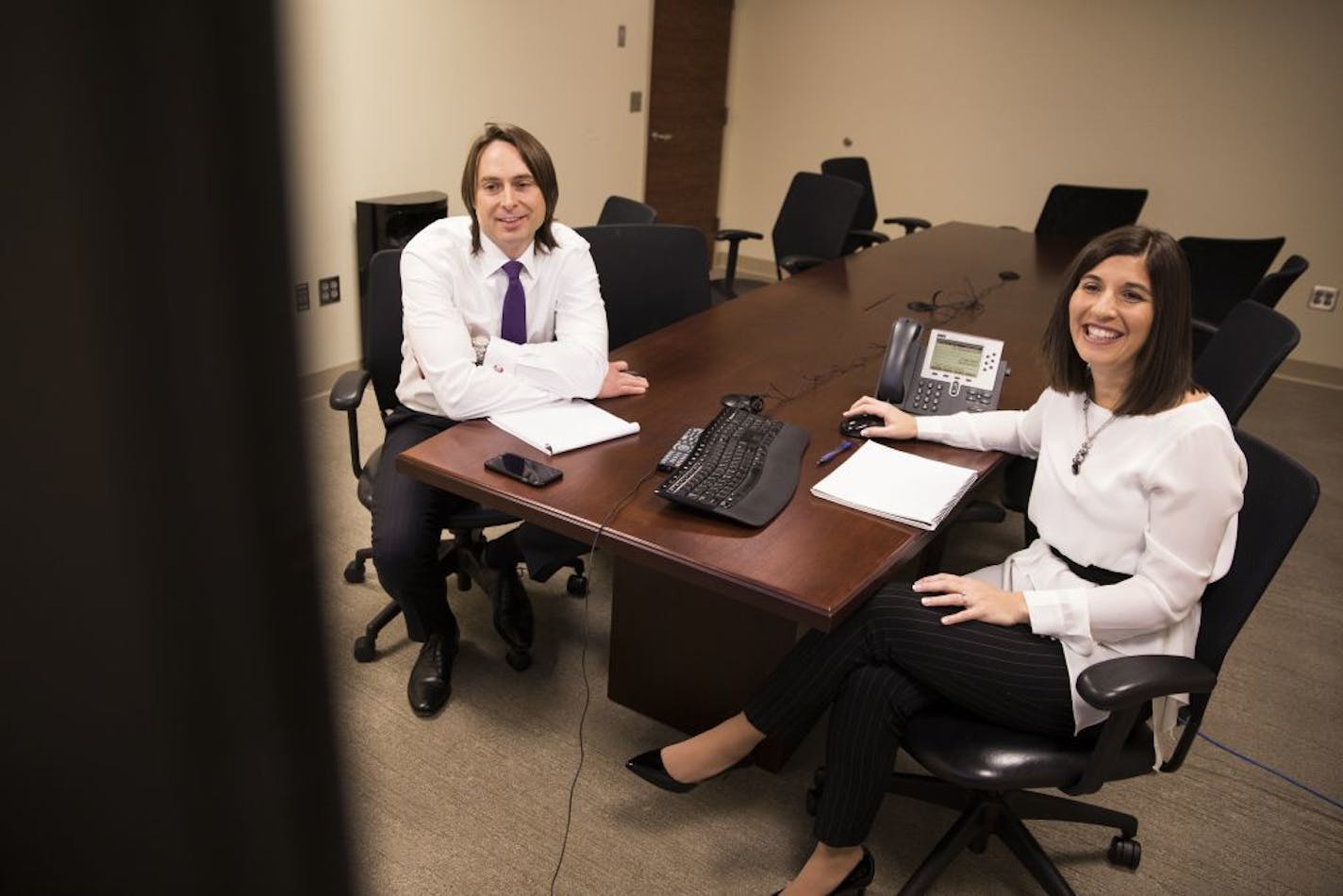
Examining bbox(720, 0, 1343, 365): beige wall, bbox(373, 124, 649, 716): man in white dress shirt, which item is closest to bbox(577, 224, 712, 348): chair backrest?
bbox(373, 124, 649, 716): man in white dress shirt

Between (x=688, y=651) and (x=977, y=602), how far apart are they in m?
0.73

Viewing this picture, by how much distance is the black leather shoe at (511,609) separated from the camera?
243 cm

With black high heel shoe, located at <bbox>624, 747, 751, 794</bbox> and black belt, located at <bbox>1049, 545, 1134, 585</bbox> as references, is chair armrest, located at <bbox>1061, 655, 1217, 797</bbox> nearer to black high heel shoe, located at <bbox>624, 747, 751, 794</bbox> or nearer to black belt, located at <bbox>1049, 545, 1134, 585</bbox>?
black belt, located at <bbox>1049, 545, 1134, 585</bbox>

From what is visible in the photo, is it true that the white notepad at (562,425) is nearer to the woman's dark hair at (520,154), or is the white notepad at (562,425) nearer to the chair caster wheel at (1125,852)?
the woman's dark hair at (520,154)

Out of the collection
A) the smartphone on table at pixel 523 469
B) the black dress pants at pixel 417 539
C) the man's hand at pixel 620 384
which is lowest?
the black dress pants at pixel 417 539

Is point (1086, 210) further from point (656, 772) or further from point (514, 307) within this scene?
point (656, 772)

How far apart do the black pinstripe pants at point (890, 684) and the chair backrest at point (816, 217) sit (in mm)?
2478

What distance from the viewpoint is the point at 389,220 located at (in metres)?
3.92

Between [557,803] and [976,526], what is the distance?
1.97 meters

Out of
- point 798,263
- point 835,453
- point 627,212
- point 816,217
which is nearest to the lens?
point 835,453

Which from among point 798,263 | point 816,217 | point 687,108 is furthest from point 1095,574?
point 687,108

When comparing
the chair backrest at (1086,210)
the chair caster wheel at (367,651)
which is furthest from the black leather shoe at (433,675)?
the chair backrest at (1086,210)

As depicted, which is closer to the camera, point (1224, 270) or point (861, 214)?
point (1224, 270)

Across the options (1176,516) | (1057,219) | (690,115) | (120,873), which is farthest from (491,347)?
(690,115)
